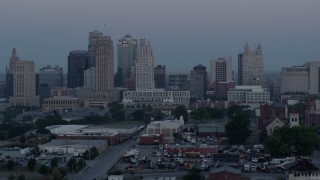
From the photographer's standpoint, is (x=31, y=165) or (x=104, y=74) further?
(x=104, y=74)

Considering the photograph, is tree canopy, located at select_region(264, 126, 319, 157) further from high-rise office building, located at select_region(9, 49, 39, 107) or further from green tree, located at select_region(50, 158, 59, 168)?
high-rise office building, located at select_region(9, 49, 39, 107)

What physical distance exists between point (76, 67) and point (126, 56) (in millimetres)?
4220

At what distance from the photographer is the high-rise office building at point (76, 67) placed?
1807 inches

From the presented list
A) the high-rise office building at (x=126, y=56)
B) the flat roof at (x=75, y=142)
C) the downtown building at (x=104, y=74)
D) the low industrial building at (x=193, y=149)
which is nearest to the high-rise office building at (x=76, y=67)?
the high-rise office building at (x=126, y=56)

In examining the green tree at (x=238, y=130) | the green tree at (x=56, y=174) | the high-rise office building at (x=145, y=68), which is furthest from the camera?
the high-rise office building at (x=145, y=68)

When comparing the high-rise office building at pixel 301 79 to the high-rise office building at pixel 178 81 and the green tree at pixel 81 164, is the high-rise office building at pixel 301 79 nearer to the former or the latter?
the high-rise office building at pixel 178 81

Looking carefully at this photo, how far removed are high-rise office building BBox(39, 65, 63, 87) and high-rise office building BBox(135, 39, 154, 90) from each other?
710 centimetres

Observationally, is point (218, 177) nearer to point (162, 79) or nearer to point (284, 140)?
point (284, 140)

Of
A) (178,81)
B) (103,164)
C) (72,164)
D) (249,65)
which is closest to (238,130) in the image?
(103,164)

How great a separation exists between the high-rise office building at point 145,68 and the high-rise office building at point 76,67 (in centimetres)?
503

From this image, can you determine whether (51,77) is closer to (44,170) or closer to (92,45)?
(92,45)

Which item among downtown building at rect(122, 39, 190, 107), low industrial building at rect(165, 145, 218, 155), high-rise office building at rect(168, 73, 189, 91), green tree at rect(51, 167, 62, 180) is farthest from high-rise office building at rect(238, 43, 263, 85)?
green tree at rect(51, 167, 62, 180)

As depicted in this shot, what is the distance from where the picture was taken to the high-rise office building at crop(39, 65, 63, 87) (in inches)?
1857

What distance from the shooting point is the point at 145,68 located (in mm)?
41344
